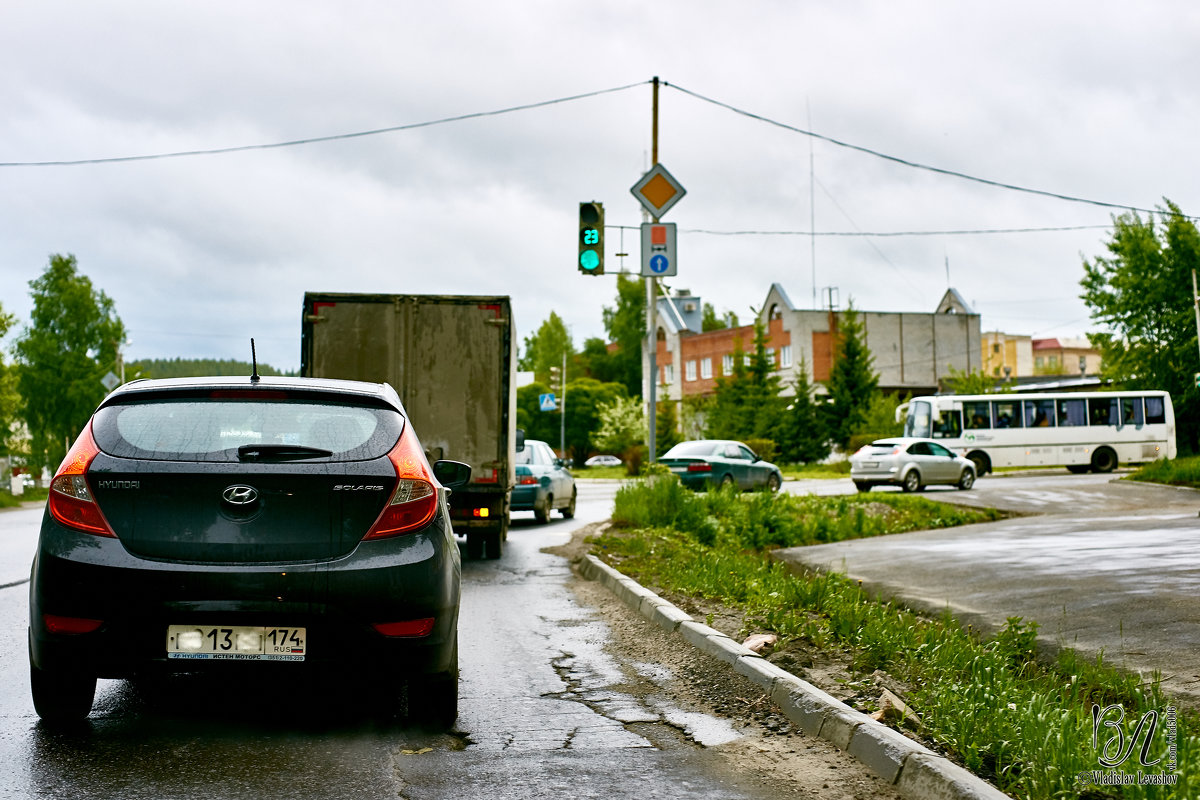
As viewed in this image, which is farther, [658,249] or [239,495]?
[658,249]

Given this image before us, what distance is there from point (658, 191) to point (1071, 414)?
93.8ft

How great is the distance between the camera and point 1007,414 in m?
39.9

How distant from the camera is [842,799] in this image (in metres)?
4.18

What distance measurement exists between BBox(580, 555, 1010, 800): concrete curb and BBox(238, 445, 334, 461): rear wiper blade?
99.0 inches

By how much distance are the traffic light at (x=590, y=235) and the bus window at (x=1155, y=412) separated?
1234 inches

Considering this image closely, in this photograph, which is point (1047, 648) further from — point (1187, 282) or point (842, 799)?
point (1187, 282)

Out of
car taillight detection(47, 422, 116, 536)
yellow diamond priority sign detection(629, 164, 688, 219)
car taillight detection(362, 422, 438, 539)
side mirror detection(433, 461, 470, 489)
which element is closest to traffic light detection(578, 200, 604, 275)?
yellow diamond priority sign detection(629, 164, 688, 219)

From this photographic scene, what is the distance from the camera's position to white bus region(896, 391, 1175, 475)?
3966 cm

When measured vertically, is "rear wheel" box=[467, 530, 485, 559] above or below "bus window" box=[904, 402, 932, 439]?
below

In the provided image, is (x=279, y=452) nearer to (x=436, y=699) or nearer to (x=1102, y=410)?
(x=436, y=699)

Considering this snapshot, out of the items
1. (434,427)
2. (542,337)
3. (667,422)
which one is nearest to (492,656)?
(434,427)

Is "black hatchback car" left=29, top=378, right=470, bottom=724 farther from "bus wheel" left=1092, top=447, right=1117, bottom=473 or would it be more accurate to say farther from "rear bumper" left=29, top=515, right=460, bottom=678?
"bus wheel" left=1092, top=447, right=1117, bottom=473

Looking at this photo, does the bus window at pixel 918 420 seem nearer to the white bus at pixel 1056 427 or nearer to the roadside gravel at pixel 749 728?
the white bus at pixel 1056 427

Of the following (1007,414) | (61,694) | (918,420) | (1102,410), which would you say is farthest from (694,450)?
(61,694)
